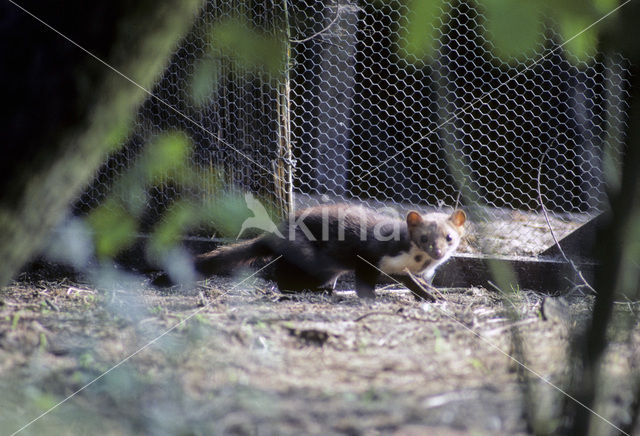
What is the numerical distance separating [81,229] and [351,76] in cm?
275

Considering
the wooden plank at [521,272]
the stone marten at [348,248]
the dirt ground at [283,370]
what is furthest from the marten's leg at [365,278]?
the dirt ground at [283,370]

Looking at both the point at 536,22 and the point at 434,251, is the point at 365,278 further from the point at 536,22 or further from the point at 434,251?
the point at 536,22

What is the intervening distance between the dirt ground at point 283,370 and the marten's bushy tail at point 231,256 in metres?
0.79

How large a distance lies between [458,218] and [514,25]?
11.6ft

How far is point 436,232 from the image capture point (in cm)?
399

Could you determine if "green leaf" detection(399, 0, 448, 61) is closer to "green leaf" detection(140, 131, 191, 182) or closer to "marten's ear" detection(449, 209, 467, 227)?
"green leaf" detection(140, 131, 191, 182)

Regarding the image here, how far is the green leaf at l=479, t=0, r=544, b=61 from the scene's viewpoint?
2.21 feet

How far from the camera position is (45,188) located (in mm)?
1261

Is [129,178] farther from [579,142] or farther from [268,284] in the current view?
[579,142]

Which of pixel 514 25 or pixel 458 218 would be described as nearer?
pixel 514 25

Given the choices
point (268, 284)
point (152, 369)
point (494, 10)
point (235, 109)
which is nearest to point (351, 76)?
point (235, 109)

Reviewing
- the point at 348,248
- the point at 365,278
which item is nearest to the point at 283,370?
the point at 365,278

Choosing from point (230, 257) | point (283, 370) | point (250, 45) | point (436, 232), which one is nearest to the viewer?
point (250, 45)

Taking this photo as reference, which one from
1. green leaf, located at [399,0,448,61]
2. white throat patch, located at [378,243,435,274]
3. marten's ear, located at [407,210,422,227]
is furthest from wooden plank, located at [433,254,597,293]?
green leaf, located at [399,0,448,61]
